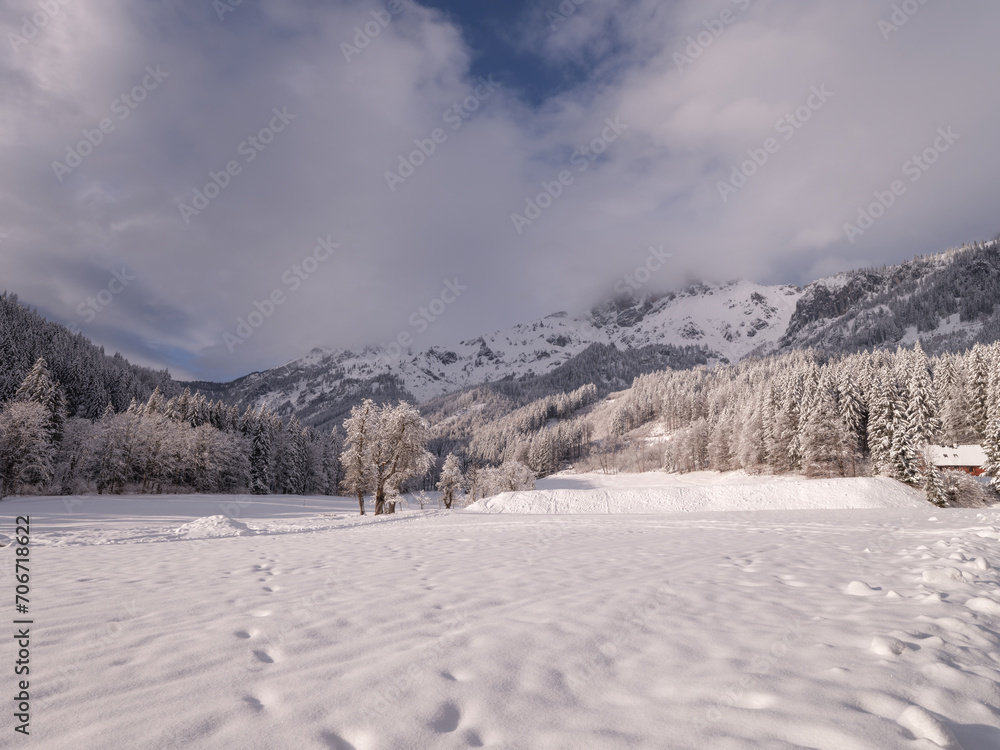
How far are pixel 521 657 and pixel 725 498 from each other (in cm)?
3873

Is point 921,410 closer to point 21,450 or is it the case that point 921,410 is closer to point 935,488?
point 935,488

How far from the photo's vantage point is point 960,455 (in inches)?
1841

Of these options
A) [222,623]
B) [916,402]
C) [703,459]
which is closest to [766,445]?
[916,402]

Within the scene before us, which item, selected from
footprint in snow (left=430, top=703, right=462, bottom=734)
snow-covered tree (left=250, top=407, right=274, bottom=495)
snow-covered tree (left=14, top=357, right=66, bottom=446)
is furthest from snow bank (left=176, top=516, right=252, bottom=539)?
snow-covered tree (left=250, top=407, right=274, bottom=495)

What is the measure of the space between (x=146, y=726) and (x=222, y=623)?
204 centimetres

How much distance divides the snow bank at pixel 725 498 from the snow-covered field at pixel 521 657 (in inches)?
1178

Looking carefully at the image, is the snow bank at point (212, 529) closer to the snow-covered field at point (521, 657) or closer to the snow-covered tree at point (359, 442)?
the snow-covered field at point (521, 657)

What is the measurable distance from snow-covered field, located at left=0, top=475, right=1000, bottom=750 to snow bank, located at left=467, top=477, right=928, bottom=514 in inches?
1178

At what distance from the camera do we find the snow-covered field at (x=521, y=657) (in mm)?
2434

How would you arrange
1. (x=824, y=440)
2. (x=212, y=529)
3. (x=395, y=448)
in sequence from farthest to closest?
(x=824, y=440)
(x=395, y=448)
(x=212, y=529)

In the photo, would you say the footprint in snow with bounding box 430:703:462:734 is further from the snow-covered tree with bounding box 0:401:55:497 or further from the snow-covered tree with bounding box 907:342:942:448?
the snow-covered tree with bounding box 0:401:55:497

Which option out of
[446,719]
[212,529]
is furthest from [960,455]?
[212,529]

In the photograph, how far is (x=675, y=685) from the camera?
117 inches

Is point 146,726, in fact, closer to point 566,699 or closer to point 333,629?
point 333,629
